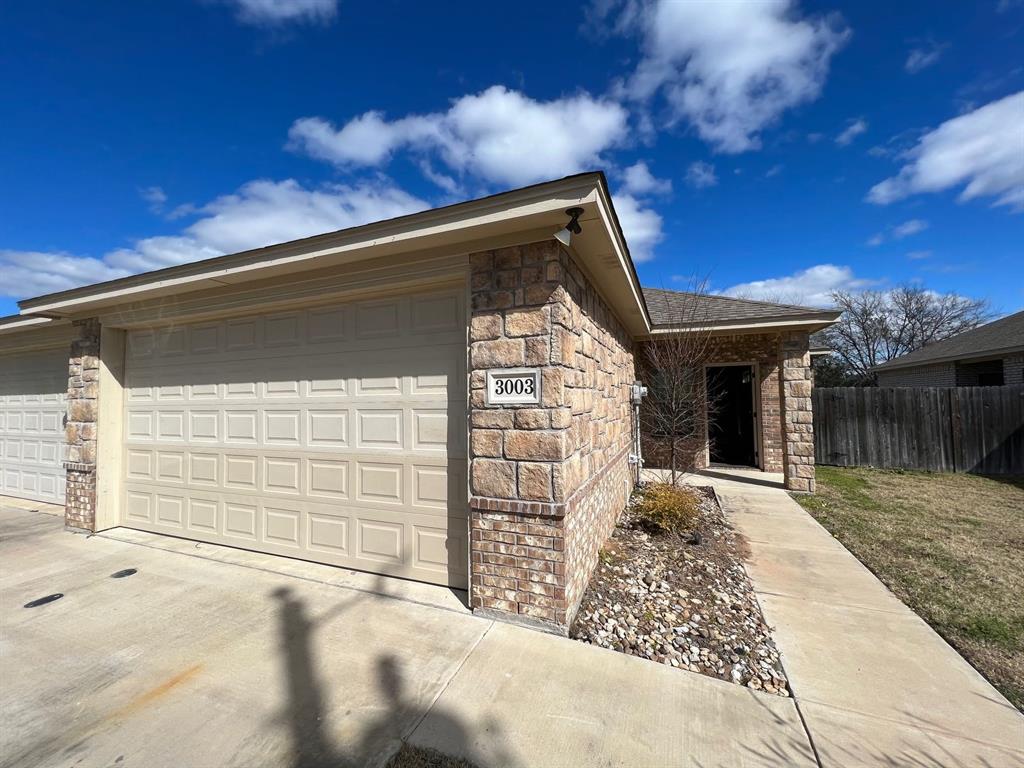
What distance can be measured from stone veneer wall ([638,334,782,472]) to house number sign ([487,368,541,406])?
647 centimetres

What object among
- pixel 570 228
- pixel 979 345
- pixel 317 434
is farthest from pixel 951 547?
pixel 979 345

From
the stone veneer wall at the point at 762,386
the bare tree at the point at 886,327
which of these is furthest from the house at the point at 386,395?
the bare tree at the point at 886,327

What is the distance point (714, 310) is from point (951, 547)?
5.41m

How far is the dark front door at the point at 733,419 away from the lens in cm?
991

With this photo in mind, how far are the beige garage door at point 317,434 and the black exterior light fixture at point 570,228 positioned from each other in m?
1.02

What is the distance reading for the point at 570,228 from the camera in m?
2.82

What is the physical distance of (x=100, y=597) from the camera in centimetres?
342

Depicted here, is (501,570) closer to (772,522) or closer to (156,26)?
(772,522)

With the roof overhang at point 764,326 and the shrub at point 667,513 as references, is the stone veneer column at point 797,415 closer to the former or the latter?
the roof overhang at point 764,326

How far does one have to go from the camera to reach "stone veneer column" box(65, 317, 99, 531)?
4.96 meters

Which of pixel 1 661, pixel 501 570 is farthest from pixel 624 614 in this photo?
pixel 1 661

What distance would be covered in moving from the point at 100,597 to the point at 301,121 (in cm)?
669

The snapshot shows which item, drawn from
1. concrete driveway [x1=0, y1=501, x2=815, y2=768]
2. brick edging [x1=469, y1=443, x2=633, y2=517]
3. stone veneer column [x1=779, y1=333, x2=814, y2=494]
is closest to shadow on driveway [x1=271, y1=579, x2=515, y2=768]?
Result: concrete driveway [x1=0, y1=501, x2=815, y2=768]

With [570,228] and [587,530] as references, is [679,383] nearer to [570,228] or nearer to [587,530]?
[587,530]
